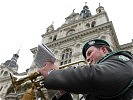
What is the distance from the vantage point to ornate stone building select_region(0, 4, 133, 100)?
24466 mm

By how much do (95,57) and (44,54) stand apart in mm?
752

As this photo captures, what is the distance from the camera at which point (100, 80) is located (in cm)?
242

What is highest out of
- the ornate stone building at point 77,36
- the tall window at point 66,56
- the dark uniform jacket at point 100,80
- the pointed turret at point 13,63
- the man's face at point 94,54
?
the pointed turret at point 13,63

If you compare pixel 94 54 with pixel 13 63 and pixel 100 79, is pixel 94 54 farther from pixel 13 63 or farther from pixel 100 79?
pixel 13 63

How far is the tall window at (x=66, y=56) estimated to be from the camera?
24131 millimetres

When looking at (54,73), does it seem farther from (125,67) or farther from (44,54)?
(125,67)

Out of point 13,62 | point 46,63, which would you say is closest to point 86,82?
point 46,63

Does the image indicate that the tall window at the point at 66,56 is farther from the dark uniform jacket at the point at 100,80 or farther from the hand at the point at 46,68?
the dark uniform jacket at the point at 100,80

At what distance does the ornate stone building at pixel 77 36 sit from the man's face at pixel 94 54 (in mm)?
19366

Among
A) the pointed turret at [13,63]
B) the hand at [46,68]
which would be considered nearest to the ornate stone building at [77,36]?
the pointed turret at [13,63]

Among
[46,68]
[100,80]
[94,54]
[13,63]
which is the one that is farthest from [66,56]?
[100,80]

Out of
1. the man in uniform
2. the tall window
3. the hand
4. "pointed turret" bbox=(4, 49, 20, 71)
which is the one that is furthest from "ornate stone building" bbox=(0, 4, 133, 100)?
the man in uniform

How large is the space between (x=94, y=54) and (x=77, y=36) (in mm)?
22864

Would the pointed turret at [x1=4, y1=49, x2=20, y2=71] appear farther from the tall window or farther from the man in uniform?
the man in uniform
